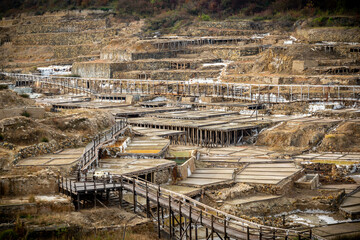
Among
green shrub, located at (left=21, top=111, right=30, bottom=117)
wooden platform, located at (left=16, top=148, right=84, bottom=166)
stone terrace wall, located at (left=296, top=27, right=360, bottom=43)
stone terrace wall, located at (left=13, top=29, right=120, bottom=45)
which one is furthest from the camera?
stone terrace wall, located at (left=13, top=29, right=120, bottom=45)

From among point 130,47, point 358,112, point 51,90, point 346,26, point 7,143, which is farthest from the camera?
point 130,47

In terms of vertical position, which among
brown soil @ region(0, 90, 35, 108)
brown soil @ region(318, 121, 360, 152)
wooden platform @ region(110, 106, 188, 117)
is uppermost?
brown soil @ region(0, 90, 35, 108)

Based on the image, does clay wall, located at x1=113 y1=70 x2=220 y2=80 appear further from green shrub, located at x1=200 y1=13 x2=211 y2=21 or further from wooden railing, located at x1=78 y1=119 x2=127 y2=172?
wooden railing, located at x1=78 y1=119 x2=127 y2=172

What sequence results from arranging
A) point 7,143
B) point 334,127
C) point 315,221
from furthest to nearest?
point 334,127
point 7,143
point 315,221

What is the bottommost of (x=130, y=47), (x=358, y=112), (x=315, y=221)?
(x=315, y=221)

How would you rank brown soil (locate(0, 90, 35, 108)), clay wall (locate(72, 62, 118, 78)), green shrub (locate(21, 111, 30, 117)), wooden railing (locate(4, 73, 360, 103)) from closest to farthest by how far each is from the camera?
green shrub (locate(21, 111, 30, 117)) < brown soil (locate(0, 90, 35, 108)) < wooden railing (locate(4, 73, 360, 103)) < clay wall (locate(72, 62, 118, 78))

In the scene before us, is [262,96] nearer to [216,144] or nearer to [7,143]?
[216,144]

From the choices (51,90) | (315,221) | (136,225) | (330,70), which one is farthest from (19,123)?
(51,90)

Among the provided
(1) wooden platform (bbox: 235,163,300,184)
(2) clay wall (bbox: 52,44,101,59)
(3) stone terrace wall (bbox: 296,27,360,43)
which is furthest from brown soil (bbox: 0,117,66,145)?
(2) clay wall (bbox: 52,44,101,59)

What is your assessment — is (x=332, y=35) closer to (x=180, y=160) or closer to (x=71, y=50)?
(x=180, y=160)

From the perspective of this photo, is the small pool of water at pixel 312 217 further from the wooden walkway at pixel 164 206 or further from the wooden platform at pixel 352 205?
the wooden walkway at pixel 164 206

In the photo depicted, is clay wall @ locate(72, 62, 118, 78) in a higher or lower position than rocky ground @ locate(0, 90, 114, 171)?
higher
